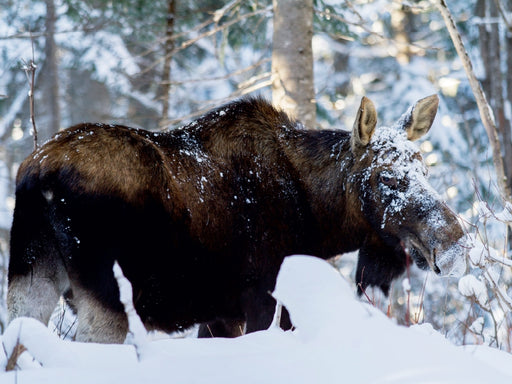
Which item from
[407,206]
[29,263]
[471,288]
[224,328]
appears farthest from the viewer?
[224,328]

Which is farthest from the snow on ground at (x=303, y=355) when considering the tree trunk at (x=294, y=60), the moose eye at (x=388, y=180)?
the tree trunk at (x=294, y=60)

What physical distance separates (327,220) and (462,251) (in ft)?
3.49

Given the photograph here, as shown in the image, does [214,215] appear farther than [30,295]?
Yes

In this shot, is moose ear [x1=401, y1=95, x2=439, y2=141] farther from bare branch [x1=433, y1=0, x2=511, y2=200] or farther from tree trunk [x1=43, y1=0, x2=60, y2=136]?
tree trunk [x1=43, y1=0, x2=60, y2=136]

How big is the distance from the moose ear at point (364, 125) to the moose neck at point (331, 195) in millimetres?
135

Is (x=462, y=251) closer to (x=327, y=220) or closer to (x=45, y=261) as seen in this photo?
(x=327, y=220)

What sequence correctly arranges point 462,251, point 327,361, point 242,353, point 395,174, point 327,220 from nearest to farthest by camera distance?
point 327,361 < point 242,353 < point 462,251 < point 395,174 < point 327,220

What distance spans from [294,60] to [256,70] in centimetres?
699

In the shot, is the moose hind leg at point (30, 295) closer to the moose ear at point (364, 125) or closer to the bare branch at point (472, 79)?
the moose ear at point (364, 125)

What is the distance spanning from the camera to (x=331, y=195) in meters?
4.65

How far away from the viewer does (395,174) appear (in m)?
4.36

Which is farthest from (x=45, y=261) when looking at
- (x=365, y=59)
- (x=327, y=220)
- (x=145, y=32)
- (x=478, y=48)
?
(x=365, y=59)

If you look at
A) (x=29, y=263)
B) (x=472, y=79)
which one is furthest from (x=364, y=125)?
(x=29, y=263)

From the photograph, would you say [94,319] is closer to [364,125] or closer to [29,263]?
[29,263]
